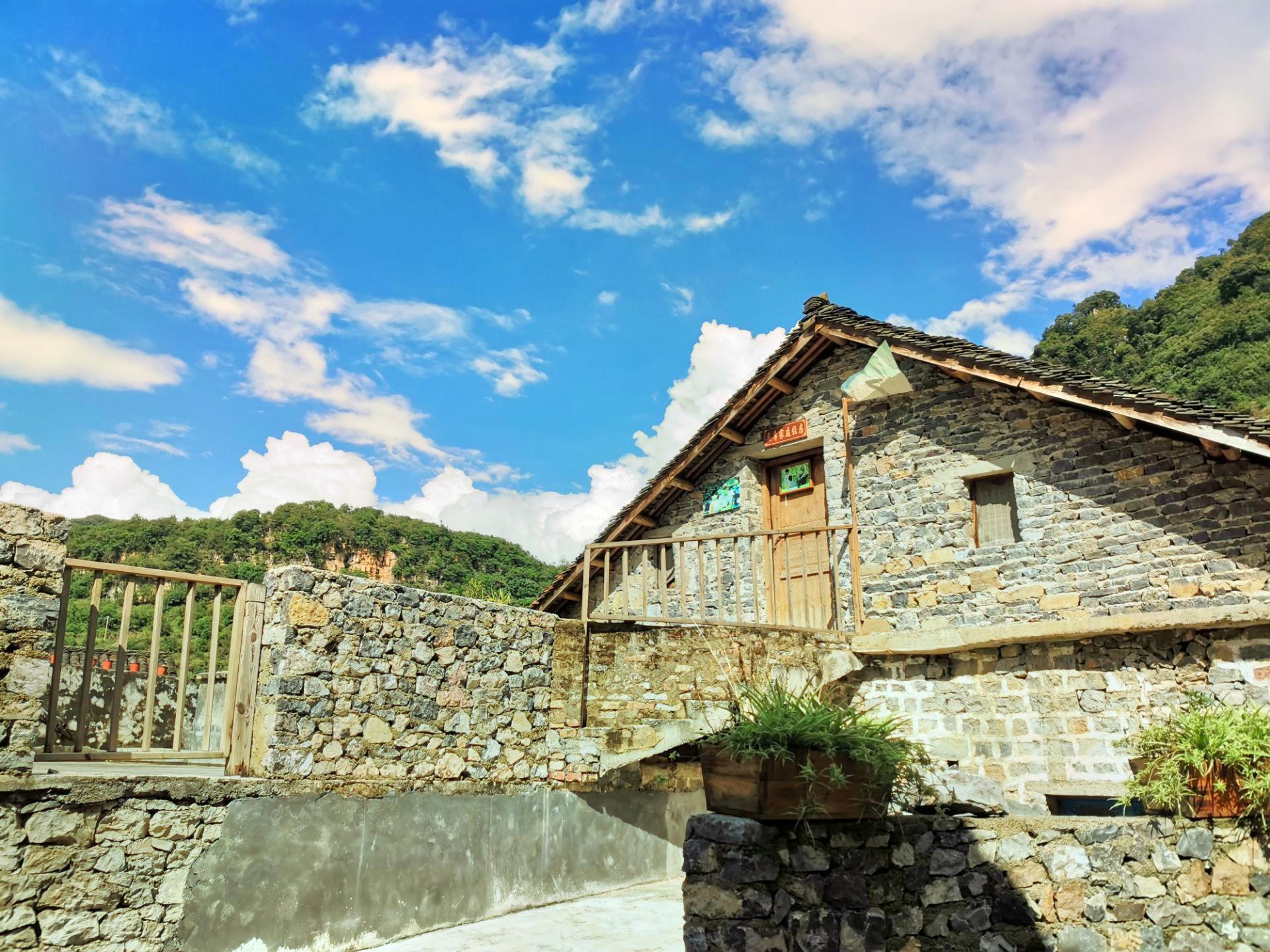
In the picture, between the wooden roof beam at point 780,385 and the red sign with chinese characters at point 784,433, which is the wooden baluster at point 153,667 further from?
the wooden roof beam at point 780,385

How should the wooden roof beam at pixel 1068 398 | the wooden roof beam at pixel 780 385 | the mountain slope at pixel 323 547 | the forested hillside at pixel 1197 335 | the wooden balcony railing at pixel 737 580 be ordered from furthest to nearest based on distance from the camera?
the forested hillside at pixel 1197 335
the mountain slope at pixel 323 547
the wooden roof beam at pixel 780 385
the wooden balcony railing at pixel 737 580
the wooden roof beam at pixel 1068 398

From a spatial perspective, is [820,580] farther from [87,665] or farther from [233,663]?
[87,665]

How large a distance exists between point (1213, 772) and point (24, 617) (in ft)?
22.3

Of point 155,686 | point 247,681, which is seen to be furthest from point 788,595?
point 155,686

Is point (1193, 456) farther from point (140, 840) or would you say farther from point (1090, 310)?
point (1090, 310)

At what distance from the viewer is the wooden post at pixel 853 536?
974cm

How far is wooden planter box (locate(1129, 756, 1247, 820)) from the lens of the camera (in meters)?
4.57

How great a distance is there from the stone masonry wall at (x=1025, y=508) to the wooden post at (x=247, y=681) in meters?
5.56

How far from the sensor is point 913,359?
989 centimetres

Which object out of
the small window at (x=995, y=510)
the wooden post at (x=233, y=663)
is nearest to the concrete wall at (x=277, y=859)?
the wooden post at (x=233, y=663)

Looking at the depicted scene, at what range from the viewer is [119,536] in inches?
741

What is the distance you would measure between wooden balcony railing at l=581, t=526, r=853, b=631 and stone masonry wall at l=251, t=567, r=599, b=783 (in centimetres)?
101

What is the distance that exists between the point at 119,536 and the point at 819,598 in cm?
1566

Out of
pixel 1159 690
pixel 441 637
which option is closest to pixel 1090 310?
pixel 1159 690
